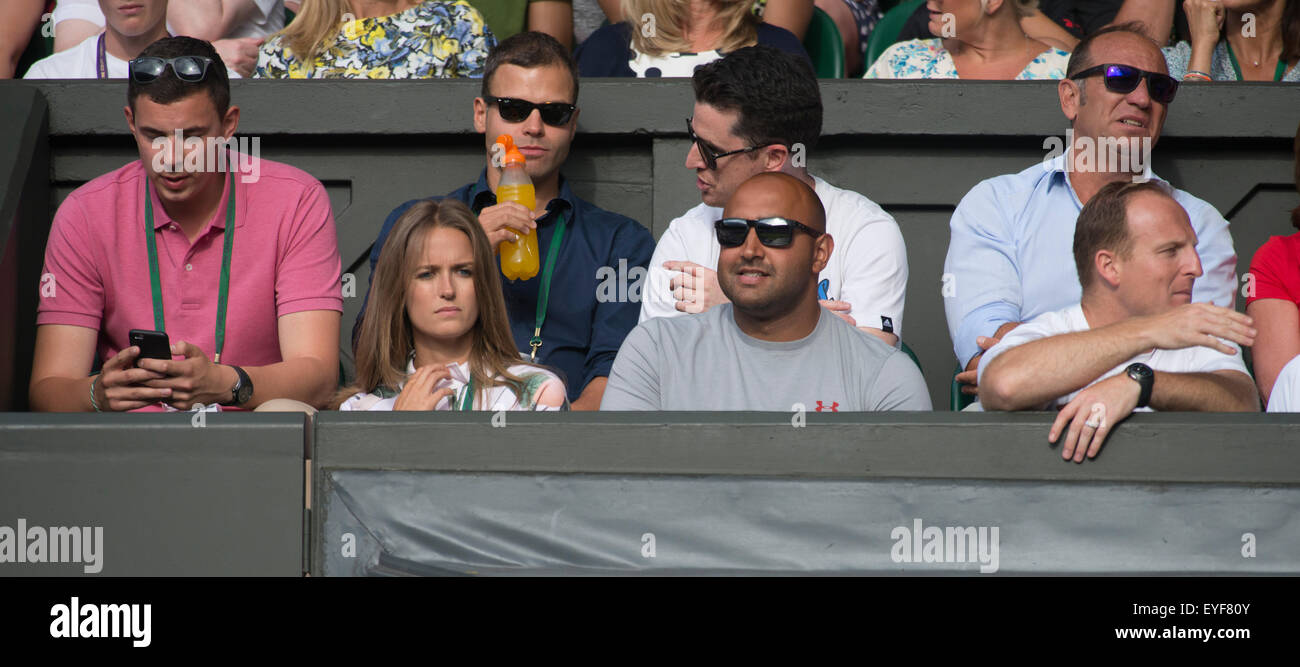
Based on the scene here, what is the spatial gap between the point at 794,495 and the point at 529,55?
1.93 meters

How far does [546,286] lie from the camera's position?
182 inches

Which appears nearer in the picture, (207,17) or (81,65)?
(81,65)

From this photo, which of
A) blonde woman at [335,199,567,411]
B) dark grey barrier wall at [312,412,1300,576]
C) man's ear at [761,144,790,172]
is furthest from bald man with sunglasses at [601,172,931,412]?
man's ear at [761,144,790,172]

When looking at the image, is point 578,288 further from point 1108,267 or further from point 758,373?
point 1108,267

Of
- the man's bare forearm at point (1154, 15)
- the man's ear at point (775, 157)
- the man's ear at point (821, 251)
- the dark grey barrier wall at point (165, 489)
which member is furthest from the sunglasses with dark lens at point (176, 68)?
the man's bare forearm at point (1154, 15)

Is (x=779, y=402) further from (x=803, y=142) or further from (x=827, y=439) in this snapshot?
(x=803, y=142)

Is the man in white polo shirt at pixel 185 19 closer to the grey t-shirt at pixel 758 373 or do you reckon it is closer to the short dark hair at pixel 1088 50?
the grey t-shirt at pixel 758 373

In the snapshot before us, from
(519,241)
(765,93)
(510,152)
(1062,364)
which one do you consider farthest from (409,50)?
(1062,364)

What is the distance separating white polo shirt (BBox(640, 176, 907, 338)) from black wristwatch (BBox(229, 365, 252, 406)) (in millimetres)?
1155

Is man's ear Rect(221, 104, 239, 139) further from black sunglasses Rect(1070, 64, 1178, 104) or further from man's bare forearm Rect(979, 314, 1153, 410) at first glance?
black sunglasses Rect(1070, 64, 1178, 104)

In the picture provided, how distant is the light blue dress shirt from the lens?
4250mm
